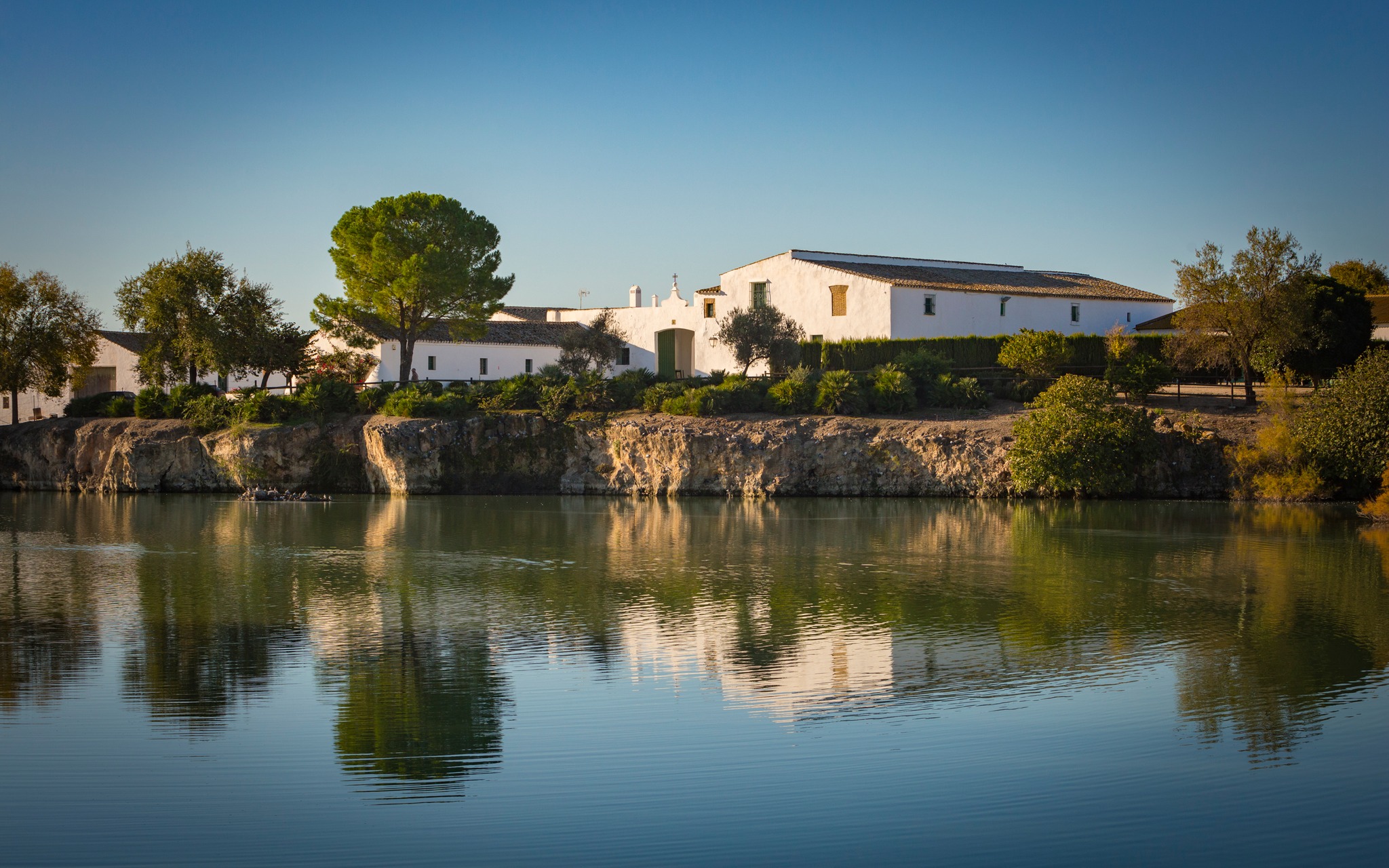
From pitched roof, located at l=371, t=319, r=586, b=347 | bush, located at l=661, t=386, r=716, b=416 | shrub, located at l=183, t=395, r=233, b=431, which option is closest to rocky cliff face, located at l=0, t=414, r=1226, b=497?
bush, located at l=661, t=386, r=716, b=416

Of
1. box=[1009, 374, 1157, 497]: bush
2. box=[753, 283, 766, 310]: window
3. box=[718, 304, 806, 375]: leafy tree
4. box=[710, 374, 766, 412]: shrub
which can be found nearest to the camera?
box=[1009, 374, 1157, 497]: bush

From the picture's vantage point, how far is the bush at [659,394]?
4888 cm

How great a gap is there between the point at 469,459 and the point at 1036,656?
36322 millimetres

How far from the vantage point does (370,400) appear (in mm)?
51250

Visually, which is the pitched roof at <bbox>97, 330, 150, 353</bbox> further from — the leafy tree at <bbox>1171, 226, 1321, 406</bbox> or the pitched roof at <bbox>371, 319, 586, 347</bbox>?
the leafy tree at <bbox>1171, 226, 1321, 406</bbox>

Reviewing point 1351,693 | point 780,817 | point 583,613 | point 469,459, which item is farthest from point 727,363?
point 780,817

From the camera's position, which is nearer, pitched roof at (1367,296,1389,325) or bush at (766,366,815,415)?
bush at (766,366,815,415)

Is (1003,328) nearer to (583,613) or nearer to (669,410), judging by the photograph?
(669,410)

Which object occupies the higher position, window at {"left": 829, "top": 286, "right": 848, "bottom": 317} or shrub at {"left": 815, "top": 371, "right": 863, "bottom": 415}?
window at {"left": 829, "top": 286, "right": 848, "bottom": 317}

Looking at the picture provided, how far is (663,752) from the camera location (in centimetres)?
1105

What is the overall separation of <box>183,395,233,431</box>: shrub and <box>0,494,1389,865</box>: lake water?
25788 millimetres

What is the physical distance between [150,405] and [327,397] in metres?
8.46

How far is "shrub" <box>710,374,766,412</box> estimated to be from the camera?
156ft

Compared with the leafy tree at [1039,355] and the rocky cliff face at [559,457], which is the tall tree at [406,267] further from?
the leafy tree at [1039,355]
